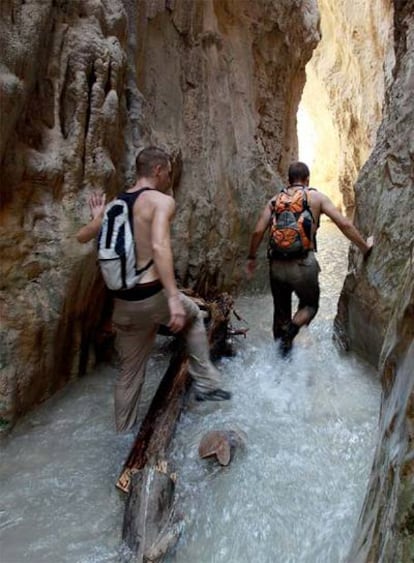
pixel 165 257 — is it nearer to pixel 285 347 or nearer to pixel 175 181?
pixel 285 347

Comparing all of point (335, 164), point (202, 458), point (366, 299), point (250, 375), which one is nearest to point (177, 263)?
point (250, 375)

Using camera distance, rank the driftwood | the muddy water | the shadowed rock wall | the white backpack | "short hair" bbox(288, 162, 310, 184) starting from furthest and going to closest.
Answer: the shadowed rock wall
"short hair" bbox(288, 162, 310, 184)
the white backpack
the muddy water
the driftwood

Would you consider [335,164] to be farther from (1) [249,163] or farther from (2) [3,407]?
→ (2) [3,407]

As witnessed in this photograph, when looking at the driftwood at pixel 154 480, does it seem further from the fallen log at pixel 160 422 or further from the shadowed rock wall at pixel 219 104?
the shadowed rock wall at pixel 219 104

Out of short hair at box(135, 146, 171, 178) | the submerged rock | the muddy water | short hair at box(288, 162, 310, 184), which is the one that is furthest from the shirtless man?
short hair at box(288, 162, 310, 184)

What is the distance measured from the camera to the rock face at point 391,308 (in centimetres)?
138

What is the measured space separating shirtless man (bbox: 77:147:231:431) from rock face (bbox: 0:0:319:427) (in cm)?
69

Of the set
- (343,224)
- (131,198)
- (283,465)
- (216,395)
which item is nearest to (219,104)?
(343,224)

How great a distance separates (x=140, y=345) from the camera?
3428 mm

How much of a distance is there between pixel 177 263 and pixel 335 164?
22.1 m

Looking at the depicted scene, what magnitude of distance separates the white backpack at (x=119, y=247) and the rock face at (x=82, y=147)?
0.95 m

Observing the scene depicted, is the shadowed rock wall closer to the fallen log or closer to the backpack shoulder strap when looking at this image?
the fallen log

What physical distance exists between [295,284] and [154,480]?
94.6 inches

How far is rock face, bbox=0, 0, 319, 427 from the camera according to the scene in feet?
11.9
